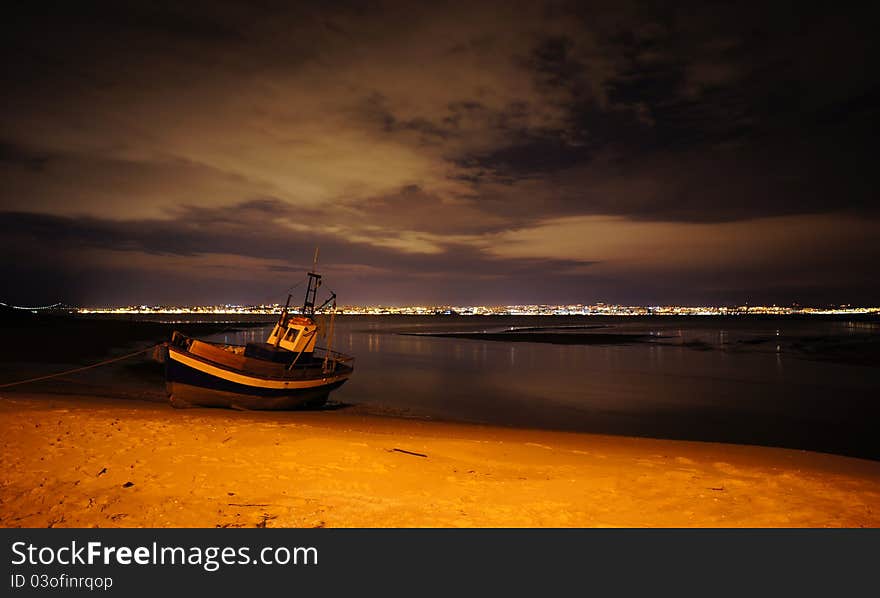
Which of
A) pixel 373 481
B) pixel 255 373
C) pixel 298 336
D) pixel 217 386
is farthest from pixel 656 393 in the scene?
pixel 373 481

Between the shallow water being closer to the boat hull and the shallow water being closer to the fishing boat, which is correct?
the fishing boat

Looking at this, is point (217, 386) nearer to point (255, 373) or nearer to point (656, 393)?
point (255, 373)

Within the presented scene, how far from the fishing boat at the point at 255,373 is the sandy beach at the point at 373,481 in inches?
134

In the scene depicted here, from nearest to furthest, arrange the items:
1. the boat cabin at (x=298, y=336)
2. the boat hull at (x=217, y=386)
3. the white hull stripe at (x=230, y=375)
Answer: the white hull stripe at (x=230, y=375) < the boat hull at (x=217, y=386) < the boat cabin at (x=298, y=336)

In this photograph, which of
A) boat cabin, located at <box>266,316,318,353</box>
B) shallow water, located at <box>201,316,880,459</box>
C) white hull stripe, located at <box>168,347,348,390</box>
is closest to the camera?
white hull stripe, located at <box>168,347,348,390</box>

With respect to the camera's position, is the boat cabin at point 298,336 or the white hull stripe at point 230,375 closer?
the white hull stripe at point 230,375

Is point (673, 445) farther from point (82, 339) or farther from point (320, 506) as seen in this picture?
point (82, 339)

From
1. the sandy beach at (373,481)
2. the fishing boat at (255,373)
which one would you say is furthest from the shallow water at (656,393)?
the sandy beach at (373,481)

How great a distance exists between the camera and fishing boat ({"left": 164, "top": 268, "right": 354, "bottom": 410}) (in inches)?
614

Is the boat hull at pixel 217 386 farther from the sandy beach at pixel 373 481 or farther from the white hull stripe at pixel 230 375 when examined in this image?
the sandy beach at pixel 373 481

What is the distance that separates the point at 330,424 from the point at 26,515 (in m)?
9.15

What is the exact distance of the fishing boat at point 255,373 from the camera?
1559 centimetres

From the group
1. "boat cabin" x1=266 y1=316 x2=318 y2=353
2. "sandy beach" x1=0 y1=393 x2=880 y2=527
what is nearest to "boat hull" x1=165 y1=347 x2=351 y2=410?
"boat cabin" x1=266 y1=316 x2=318 y2=353
